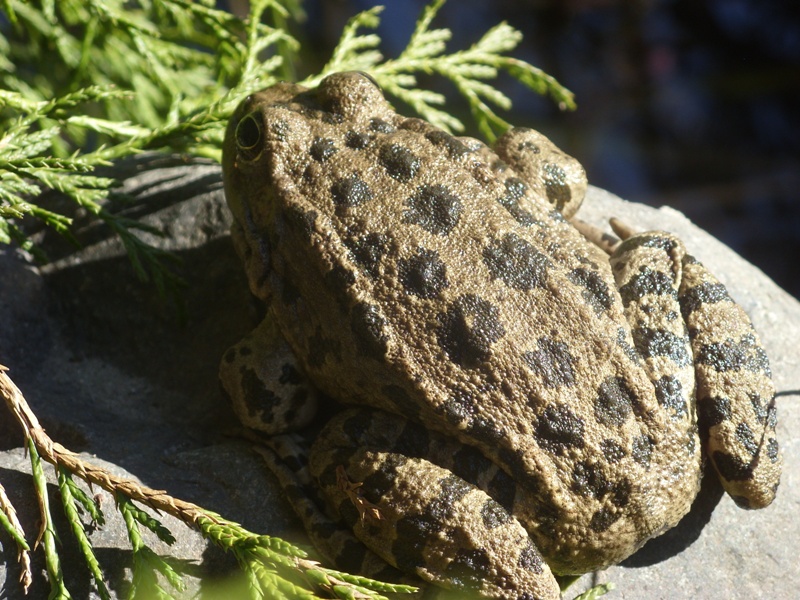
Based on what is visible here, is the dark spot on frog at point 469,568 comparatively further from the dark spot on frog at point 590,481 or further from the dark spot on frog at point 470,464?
the dark spot on frog at point 590,481

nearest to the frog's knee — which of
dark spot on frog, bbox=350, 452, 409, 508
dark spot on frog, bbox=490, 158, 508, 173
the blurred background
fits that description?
dark spot on frog, bbox=490, 158, 508, 173

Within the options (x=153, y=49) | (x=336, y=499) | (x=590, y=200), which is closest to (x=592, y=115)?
(x=590, y=200)

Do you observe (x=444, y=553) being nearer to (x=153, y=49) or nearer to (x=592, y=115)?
(x=153, y=49)

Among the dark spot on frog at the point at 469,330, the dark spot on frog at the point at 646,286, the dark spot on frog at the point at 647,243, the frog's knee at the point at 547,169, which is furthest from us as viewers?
the frog's knee at the point at 547,169

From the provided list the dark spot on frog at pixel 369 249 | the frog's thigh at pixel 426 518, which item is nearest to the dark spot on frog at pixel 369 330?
the dark spot on frog at pixel 369 249

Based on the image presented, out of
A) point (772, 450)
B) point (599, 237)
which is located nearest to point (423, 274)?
point (599, 237)

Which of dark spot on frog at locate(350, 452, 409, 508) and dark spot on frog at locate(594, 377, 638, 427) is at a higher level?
dark spot on frog at locate(594, 377, 638, 427)

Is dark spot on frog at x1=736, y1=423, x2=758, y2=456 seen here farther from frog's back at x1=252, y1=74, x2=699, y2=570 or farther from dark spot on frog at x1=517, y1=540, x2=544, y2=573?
dark spot on frog at x1=517, y1=540, x2=544, y2=573
